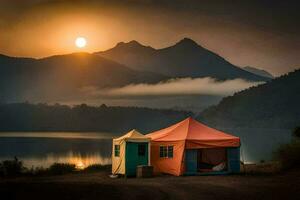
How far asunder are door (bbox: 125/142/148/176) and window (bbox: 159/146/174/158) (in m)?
1.23

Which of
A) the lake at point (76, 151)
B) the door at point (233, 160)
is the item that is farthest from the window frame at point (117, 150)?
the lake at point (76, 151)

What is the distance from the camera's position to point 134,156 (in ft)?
73.4

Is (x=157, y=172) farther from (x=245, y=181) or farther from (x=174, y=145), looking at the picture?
(x=245, y=181)

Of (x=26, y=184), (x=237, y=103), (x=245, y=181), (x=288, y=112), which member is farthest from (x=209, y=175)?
(x=237, y=103)

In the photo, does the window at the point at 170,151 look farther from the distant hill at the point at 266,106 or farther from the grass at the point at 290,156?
the distant hill at the point at 266,106

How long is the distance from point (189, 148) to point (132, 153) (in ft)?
7.94

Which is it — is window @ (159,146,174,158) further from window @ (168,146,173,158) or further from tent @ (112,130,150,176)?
tent @ (112,130,150,176)

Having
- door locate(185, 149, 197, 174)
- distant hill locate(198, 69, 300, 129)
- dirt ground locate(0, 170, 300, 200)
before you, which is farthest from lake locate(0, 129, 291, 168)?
dirt ground locate(0, 170, 300, 200)

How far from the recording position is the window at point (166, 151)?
23281 mm

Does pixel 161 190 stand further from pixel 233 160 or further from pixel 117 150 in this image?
pixel 233 160

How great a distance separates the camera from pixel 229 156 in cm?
2302

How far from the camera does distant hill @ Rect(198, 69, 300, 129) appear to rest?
6176 inches

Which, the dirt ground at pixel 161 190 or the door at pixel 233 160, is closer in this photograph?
the dirt ground at pixel 161 190

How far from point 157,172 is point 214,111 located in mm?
162333
